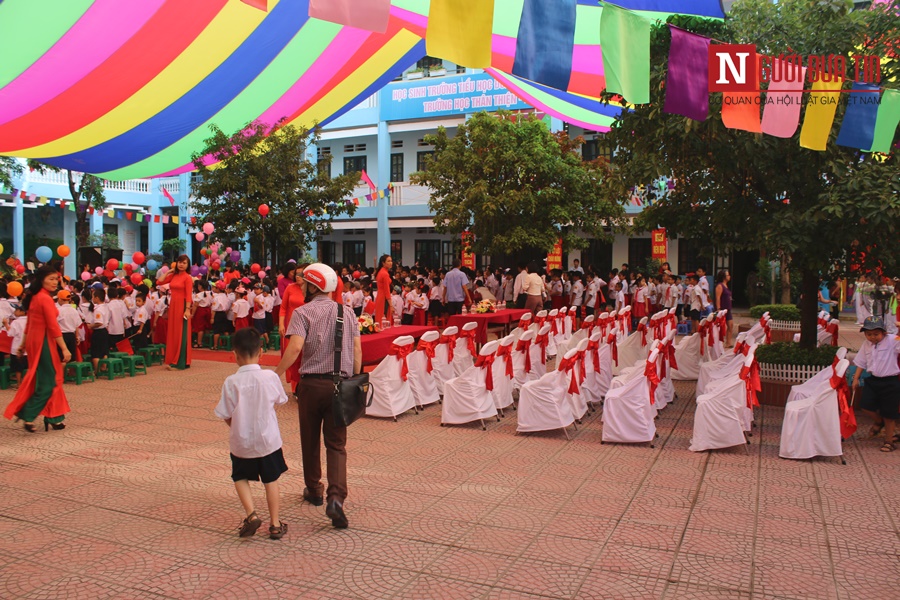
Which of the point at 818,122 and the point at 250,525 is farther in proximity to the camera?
the point at 818,122

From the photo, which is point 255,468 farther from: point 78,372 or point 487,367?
point 78,372

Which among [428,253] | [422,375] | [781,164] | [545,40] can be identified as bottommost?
[422,375]

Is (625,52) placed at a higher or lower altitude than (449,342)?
higher

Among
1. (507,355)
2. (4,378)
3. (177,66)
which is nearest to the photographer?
(507,355)

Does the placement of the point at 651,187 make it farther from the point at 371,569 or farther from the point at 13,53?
the point at 13,53

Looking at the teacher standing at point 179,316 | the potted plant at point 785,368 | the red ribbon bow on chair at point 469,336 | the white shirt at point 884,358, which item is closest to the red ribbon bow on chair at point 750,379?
the white shirt at point 884,358

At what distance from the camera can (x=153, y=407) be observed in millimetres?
8086

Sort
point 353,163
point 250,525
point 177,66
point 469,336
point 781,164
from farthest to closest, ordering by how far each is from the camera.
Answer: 1. point 353,163
2. point 469,336
3. point 177,66
4. point 781,164
5. point 250,525

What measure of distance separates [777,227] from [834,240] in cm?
54

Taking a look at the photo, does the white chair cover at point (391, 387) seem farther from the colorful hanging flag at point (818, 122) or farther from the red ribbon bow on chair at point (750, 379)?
the colorful hanging flag at point (818, 122)

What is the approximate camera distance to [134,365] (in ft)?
34.1

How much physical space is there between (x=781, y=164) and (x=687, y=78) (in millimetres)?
1683

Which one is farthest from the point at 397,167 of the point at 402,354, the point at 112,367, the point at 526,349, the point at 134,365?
the point at 402,354

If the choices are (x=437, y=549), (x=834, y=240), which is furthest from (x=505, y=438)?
(x=834, y=240)
